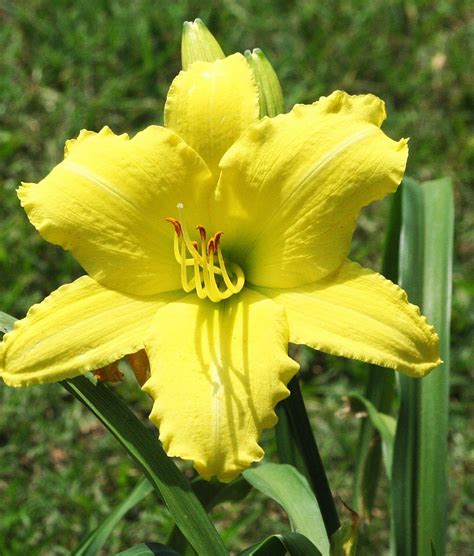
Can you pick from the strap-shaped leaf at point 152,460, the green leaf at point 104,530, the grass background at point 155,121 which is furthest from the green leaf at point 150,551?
the grass background at point 155,121

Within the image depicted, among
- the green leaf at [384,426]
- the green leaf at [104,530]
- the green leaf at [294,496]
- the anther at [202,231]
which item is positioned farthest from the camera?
the green leaf at [384,426]

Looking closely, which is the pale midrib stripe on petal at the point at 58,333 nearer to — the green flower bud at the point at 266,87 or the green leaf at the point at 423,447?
the green flower bud at the point at 266,87

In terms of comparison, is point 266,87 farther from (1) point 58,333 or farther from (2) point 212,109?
(1) point 58,333

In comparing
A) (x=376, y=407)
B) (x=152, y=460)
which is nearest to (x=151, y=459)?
(x=152, y=460)

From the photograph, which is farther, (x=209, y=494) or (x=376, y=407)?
(x=376, y=407)

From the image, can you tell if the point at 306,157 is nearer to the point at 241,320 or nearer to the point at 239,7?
the point at 241,320

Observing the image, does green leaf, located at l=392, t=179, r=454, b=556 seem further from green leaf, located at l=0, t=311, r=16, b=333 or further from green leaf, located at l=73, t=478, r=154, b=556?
green leaf, located at l=0, t=311, r=16, b=333
